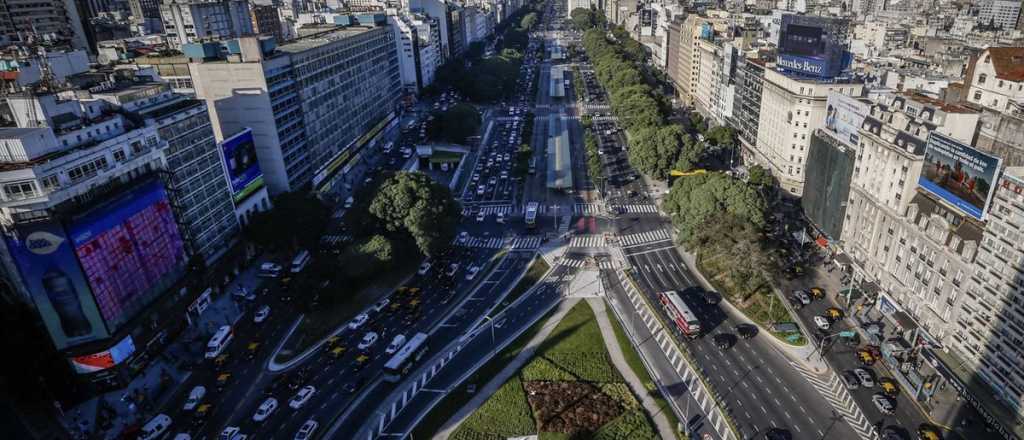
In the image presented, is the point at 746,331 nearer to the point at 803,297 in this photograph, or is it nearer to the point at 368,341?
the point at 803,297

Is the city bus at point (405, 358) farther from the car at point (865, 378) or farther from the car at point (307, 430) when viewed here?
the car at point (865, 378)

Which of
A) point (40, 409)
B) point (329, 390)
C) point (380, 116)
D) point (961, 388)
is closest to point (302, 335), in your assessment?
point (329, 390)

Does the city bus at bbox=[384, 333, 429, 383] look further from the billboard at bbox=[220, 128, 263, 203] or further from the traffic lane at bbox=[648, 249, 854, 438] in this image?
the billboard at bbox=[220, 128, 263, 203]

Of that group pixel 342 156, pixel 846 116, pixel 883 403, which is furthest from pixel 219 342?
pixel 846 116

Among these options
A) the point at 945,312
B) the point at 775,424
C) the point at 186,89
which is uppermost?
the point at 186,89

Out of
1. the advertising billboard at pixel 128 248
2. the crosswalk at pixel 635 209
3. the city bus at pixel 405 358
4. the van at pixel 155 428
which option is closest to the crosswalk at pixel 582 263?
the crosswalk at pixel 635 209

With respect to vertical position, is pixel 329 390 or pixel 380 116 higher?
pixel 380 116

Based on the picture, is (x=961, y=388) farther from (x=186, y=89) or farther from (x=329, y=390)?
(x=186, y=89)
